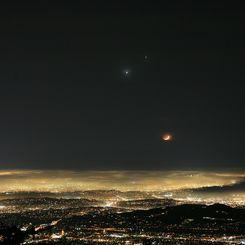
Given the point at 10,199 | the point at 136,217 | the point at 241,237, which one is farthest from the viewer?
the point at 10,199

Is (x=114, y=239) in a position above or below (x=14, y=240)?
below

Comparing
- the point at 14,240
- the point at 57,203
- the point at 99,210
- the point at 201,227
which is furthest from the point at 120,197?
the point at 14,240

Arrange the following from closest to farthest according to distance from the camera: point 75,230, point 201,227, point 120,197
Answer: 1. point 75,230
2. point 201,227
3. point 120,197

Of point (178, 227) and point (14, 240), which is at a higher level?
point (14, 240)

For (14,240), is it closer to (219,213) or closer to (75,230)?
(75,230)

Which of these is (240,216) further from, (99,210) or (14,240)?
(14,240)

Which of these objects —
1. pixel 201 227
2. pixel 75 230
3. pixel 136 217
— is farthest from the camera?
pixel 136 217

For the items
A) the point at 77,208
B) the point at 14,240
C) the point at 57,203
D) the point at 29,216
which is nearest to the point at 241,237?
the point at 29,216

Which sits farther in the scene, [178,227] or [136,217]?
[136,217]

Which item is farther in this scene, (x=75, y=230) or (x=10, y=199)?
(x=10, y=199)
